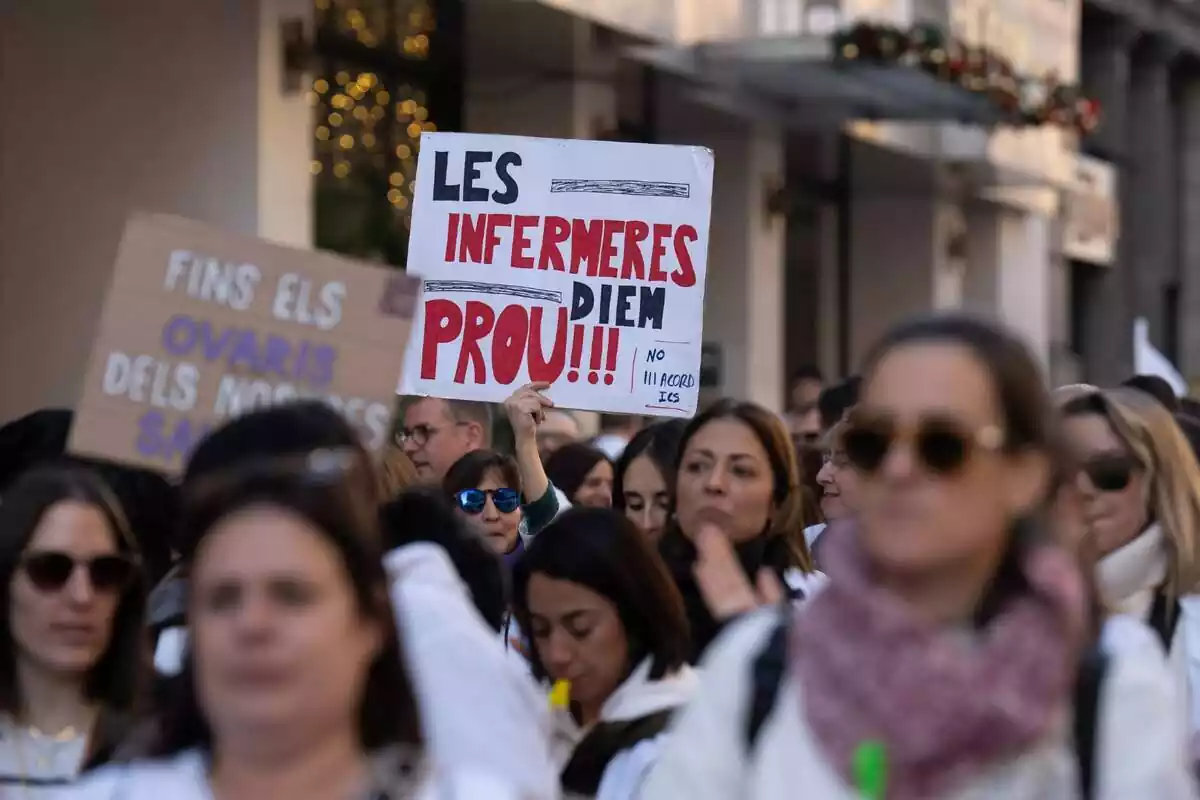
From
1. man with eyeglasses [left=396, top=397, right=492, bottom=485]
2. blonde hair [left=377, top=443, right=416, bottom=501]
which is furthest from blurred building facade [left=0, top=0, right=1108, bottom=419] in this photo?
blonde hair [left=377, top=443, right=416, bottom=501]

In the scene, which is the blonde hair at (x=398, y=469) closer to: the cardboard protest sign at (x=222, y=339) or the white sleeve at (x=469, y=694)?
the cardboard protest sign at (x=222, y=339)

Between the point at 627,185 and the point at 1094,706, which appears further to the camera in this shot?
the point at 627,185

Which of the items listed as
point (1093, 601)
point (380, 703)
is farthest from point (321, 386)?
point (1093, 601)

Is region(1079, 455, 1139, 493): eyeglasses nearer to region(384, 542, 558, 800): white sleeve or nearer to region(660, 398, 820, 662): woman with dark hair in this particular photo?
region(660, 398, 820, 662): woman with dark hair

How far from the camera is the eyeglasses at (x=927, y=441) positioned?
8.75ft

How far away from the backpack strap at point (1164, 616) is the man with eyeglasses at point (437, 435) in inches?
111

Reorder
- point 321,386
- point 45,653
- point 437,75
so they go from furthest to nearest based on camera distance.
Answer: point 437,75 < point 321,386 < point 45,653

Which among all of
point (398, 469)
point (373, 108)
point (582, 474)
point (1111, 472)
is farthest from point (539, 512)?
point (373, 108)

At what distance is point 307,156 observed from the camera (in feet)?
38.1

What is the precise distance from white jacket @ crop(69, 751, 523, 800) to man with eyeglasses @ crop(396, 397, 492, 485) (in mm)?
4182

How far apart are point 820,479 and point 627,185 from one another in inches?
41.7

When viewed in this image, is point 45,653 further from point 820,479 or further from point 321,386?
point 820,479

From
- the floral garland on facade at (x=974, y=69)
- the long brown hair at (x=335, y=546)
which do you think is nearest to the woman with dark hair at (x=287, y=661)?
the long brown hair at (x=335, y=546)

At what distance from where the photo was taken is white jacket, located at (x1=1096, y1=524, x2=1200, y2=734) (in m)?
4.56
